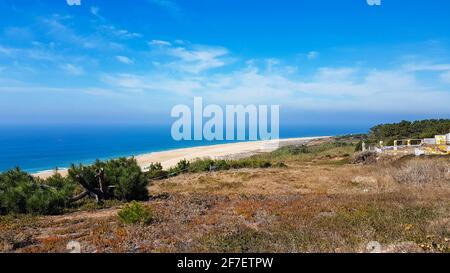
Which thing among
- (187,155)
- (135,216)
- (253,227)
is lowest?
(187,155)

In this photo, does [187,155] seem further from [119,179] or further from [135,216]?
[135,216]

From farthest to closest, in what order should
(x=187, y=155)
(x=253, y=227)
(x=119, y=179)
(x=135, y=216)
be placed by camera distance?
(x=187, y=155) → (x=119, y=179) → (x=135, y=216) → (x=253, y=227)

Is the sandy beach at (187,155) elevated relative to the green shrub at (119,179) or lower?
lower

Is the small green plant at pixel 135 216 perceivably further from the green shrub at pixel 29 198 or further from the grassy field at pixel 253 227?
the green shrub at pixel 29 198

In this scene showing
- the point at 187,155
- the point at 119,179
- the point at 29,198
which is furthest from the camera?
the point at 187,155

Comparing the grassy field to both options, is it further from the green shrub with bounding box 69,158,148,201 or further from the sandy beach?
the sandy beach

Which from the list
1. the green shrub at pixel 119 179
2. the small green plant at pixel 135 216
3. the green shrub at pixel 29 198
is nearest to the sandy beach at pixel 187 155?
the green shrub at pixel 119 179

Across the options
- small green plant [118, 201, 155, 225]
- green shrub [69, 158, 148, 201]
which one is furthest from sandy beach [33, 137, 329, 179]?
small green plant [118, 201, 155, 225]

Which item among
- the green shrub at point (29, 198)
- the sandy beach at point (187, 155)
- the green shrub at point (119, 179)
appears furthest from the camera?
the sandy beach at point (187, 155)

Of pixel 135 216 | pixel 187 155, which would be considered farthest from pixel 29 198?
pixel 187 155

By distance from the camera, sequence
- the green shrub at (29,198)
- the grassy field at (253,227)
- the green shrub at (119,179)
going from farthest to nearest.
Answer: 1. the green shrub at (119,179)
2. the green shrub at (29,198)
3. the grassy field at (253,227)

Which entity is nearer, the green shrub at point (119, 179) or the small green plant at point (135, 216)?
the small green plant at point (135, 216)
